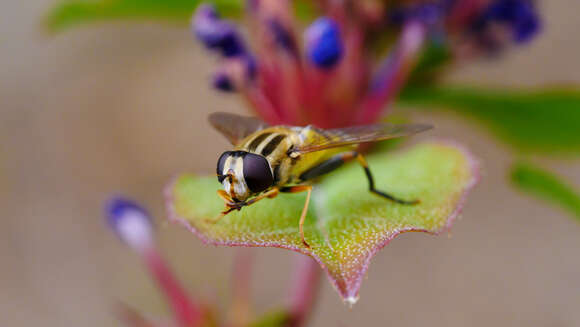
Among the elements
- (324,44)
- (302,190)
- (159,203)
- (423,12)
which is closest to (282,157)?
(302,190)

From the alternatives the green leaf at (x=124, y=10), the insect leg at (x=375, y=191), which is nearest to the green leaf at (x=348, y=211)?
the insect leg at (x=375, y=191)

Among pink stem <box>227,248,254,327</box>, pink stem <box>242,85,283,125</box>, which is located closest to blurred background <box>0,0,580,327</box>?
pink stem <box>227,248,254,327</box>

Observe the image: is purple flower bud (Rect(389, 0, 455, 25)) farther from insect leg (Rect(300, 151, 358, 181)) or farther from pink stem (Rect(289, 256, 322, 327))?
pink stem (Rect(289, 256, 322, 327))

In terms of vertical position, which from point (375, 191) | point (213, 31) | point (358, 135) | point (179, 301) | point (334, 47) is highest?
point (213, 31)

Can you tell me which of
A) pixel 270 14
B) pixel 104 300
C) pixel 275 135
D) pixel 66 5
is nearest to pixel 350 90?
pixel 270 14

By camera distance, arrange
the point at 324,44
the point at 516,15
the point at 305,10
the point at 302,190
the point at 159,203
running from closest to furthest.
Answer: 1. the point at 302,190
2. the point at 324,44
3. the point at 516,15
4. the point at 305,10
5. the point at 159,203

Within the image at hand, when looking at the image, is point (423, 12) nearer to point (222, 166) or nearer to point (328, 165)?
point (328, 165)
